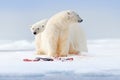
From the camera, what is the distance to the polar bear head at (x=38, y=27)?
32.3ft

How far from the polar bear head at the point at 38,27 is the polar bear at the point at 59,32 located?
22.7 inches

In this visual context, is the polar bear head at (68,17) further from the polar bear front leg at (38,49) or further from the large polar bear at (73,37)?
the polar bear front leg at (38,49)

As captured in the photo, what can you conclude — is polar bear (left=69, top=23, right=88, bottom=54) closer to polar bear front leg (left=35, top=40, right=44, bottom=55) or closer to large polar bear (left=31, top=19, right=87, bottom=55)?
large polar bear (left=31, top=19, right=87, bottom=55)

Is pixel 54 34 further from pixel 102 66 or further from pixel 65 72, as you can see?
pixel 65 72

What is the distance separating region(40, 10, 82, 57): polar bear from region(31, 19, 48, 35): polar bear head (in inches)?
22.7

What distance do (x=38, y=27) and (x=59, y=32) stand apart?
965 mm

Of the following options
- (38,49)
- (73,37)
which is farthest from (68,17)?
(38,49)

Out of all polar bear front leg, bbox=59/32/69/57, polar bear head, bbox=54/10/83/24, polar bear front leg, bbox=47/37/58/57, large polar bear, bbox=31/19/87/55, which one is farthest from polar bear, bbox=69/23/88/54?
polar bear head, bbox=54/10/83/24

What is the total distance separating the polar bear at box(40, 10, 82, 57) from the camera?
357 inches

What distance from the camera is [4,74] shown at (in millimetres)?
6320

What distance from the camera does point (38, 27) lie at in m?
9.91

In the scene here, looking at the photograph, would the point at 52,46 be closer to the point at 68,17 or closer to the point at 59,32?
the point at 59,32

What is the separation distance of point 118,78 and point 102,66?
148 centimetres

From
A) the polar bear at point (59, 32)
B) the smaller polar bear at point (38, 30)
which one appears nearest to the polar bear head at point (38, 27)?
the smaller polar bear at point (38, 30)
